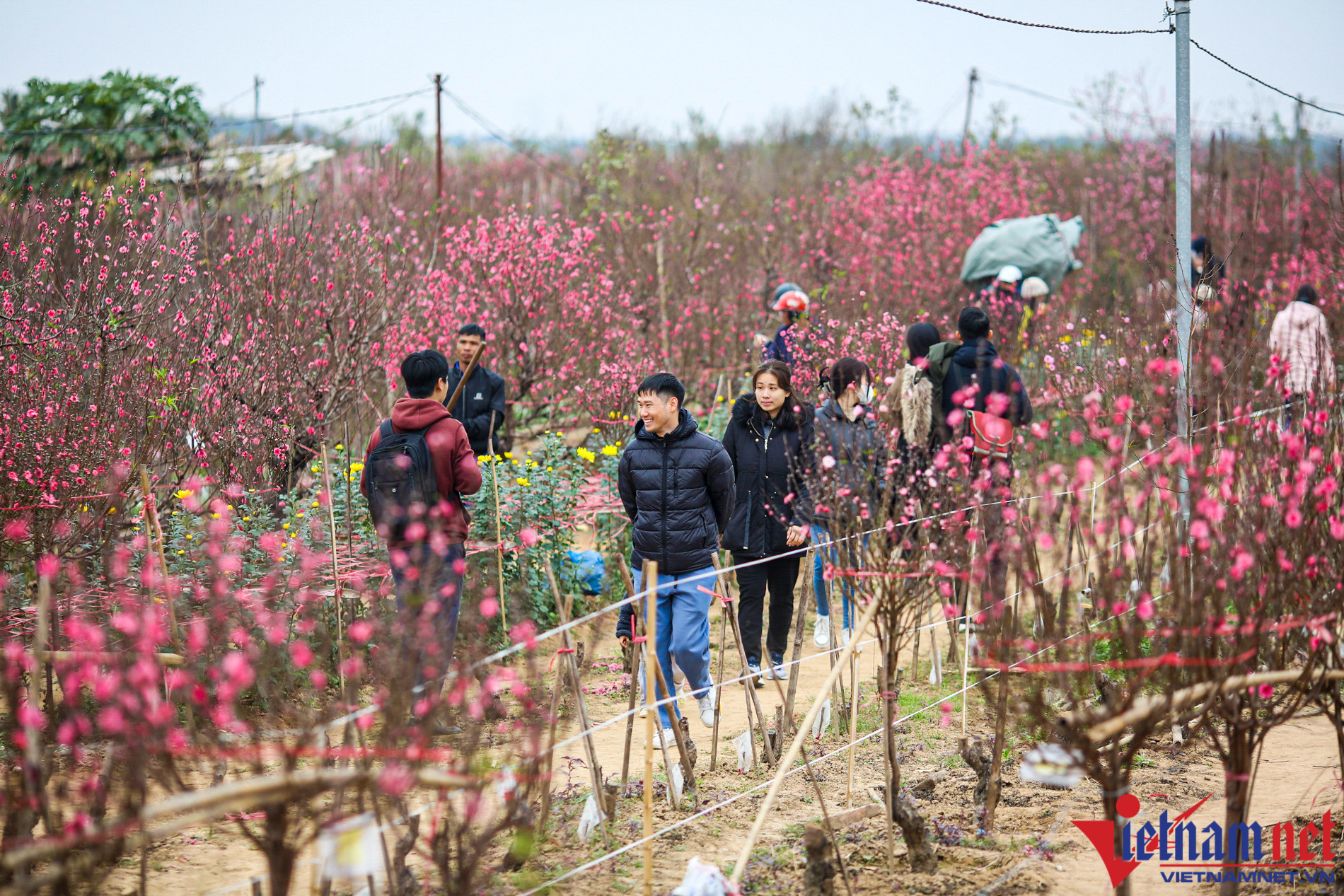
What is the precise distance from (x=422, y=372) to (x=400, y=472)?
48cm

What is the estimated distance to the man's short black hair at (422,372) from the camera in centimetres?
504

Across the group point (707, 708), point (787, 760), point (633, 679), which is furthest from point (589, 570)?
point (787, 760)

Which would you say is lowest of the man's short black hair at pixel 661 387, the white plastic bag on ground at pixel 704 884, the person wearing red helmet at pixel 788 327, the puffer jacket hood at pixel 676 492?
the white plastic bag on ground at pixel 704 884

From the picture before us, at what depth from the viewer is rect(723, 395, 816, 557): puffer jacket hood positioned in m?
5.71

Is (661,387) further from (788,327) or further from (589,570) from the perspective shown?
(788,327)

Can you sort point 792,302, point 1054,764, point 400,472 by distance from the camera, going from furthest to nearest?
point 792,302 → point 400,472 → point 1054,764

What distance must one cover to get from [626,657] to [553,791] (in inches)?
54.1

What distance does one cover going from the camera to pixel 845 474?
4.56m

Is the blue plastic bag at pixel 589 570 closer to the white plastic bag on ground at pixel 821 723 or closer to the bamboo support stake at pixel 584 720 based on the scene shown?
the white plastic bag on ground at pixel 821 723

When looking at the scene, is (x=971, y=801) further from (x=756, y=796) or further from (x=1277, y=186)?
(x=1277, y=186)

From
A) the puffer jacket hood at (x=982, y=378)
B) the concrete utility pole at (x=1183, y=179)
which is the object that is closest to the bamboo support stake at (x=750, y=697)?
the puffer jacket hood at (x=982, y=378)

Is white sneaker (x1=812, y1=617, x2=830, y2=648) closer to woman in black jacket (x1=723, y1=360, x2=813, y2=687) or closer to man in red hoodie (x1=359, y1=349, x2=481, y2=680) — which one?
woman in black jacket (x1=723, y1=360, x2=813, y2=687)

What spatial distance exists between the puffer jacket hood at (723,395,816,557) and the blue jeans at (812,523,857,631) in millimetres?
270

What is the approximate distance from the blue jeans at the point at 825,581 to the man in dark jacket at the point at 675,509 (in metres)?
0.58
